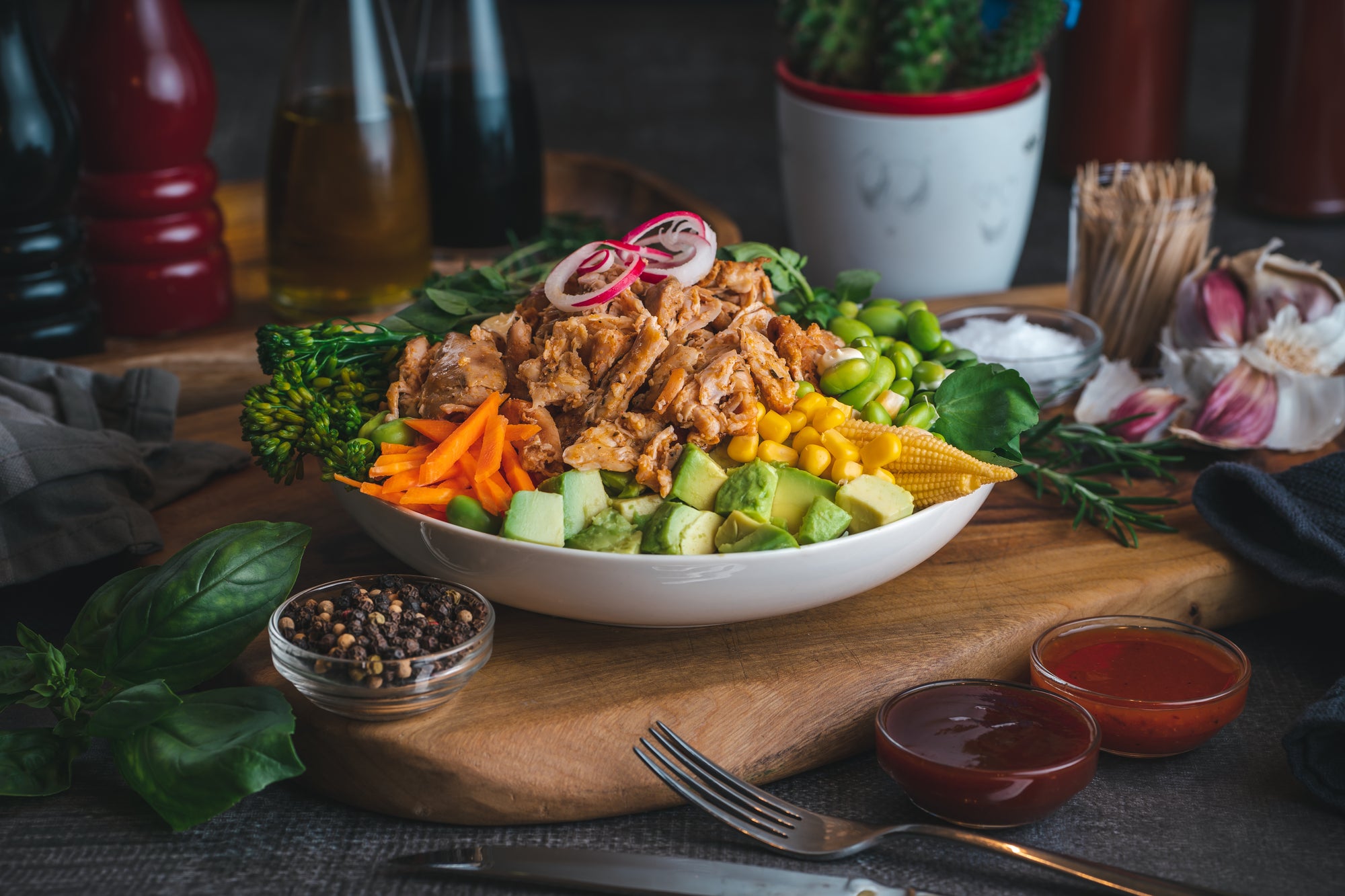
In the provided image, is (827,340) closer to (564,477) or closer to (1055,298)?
(564,477)

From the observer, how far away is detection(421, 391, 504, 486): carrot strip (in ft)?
6.07

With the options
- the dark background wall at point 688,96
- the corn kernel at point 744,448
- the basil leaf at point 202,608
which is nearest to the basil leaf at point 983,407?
the corn kernel at point 744,448

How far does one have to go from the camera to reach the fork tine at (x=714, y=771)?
1.61 metres

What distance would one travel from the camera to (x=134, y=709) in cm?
158

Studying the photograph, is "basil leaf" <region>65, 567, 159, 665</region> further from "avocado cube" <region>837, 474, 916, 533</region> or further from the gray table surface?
"avocado cube" <region>837, 474, 916, 533</region>

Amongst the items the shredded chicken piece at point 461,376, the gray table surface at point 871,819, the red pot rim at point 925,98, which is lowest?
the gray table surface at point 871,819

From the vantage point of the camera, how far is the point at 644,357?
1.92 metres

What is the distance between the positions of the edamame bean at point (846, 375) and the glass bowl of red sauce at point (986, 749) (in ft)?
1.59

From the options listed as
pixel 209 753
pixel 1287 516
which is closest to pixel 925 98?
pixel 1287 516

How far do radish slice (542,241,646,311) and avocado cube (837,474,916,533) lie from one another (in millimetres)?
470

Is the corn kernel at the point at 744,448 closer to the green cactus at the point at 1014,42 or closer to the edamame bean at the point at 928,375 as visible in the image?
the edamame bean at the point at 928,375

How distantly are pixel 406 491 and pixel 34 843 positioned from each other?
63 cm

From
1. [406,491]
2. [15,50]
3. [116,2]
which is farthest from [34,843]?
[116,2]

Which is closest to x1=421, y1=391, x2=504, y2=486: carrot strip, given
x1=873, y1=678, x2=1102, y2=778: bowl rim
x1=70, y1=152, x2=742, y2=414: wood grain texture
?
x1=873, y1=678, x2=1102, y2=778: bowl rim
